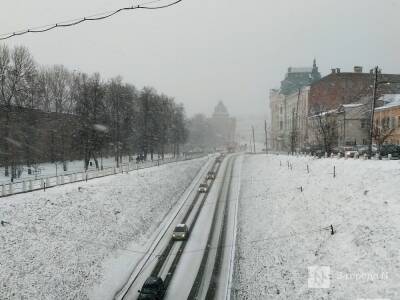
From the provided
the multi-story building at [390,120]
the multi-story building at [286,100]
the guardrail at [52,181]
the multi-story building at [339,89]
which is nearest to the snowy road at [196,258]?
the guardrail at [52,181]

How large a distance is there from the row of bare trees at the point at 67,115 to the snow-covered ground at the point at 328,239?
96.6 ft

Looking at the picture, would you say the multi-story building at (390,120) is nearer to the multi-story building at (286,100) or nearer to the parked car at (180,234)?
the parked car at (180,234)

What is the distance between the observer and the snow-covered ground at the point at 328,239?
16.5m

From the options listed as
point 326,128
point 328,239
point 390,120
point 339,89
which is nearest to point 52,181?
point 328,239

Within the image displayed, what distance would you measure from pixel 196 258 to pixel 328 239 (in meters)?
11.0

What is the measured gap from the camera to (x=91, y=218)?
1166 inches

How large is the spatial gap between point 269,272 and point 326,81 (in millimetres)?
68026

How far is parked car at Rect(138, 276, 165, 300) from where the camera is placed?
824 inches

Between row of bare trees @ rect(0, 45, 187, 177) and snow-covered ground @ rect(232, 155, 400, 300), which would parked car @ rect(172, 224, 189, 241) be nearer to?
snow-covered ground @ rect(232, 155, 400, 300)

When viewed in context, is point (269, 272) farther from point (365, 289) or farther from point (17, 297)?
point (17, 297)

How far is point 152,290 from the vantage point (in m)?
21.3

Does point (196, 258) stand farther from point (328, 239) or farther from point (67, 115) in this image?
point (67, 115)

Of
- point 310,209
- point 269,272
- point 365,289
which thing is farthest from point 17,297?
point 310,209

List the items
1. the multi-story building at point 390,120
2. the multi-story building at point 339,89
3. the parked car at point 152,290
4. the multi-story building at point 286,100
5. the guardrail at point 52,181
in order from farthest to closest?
the multi-story building at point 286,100
the multi-story building at point 339,89
the multi-story building at point 390,120
the guardrail at point 52,181
the parked car at point 152,290
